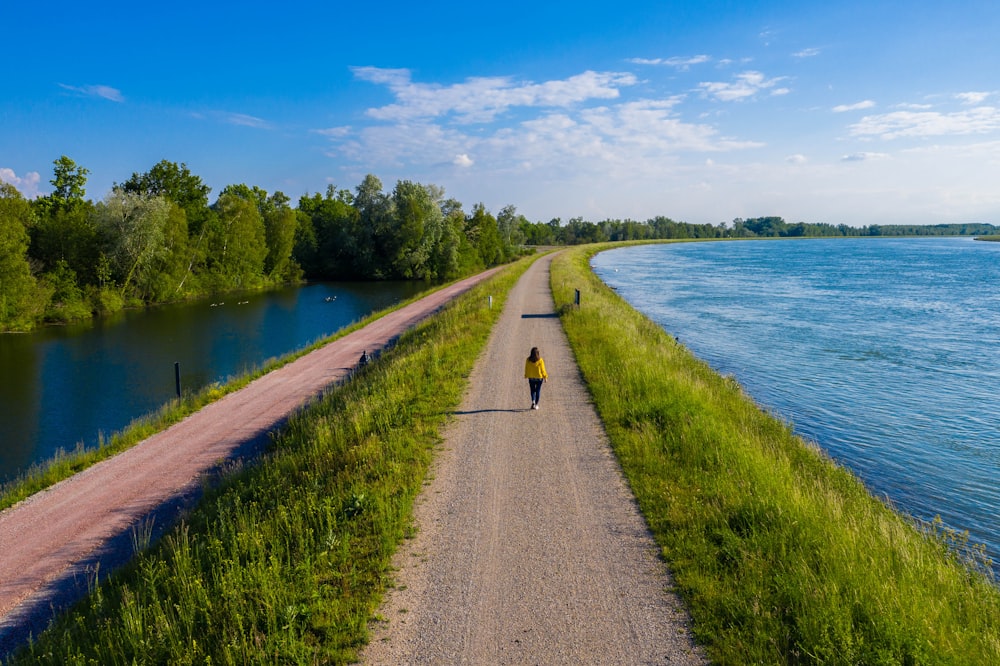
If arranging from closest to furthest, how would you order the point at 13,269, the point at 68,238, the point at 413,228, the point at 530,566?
the point at 530,566 → the point at 13,269 → the point at 68,238 → the point at 413,228

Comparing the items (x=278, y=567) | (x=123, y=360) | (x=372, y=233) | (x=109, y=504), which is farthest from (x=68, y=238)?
(x=278, y=567)

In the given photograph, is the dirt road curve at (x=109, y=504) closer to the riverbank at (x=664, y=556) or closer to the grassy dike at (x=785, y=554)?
the riverbank at (x=664, y=556)

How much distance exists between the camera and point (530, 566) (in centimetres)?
779

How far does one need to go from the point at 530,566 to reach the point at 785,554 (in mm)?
3497

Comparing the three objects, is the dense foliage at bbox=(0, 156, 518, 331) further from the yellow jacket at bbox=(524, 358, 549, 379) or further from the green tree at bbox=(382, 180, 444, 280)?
the yellow jacket at bbox=(524, 358, 549, 379)

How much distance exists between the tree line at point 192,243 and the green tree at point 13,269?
0.23 ft

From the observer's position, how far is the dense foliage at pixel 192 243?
44406 mm

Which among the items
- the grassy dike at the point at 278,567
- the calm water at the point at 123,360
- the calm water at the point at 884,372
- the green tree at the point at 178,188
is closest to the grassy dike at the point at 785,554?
the calm water at the point at 884,372

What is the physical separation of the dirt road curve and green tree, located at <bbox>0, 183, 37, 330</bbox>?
28.4 m

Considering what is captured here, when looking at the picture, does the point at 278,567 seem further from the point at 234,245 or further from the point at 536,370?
the point at 234,245

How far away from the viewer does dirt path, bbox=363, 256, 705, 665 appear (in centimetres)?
631

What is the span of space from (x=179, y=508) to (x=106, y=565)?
2311mm

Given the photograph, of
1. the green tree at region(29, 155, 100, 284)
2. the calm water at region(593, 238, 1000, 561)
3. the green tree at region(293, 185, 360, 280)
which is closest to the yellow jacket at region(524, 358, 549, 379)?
the calm water at region(593, 238, 1000, 561)

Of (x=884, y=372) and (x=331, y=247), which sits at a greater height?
(x=331, y=247)
